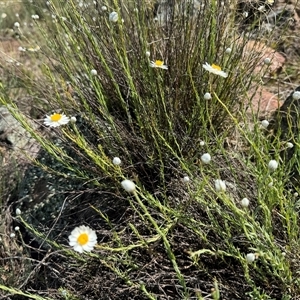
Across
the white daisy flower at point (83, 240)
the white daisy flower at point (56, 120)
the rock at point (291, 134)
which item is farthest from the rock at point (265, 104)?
the white daisy flower at point (83, 240)

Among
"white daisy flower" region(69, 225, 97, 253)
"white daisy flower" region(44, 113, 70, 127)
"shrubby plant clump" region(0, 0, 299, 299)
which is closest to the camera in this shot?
"white daisy flower" region(69, 225, 97, 253)

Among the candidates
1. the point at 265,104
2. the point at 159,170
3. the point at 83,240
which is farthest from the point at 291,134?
the point at 265,104

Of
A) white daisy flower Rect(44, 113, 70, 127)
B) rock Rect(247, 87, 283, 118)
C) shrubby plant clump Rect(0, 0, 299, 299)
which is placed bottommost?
rock Rect(247, 87, 283, 118)

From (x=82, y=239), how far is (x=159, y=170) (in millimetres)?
606

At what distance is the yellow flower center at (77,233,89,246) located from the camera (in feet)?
4.01

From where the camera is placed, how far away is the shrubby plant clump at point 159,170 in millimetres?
1429

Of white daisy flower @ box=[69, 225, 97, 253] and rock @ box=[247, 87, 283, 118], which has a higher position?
white daisy flower @ box=[69, 225, 97, 253]

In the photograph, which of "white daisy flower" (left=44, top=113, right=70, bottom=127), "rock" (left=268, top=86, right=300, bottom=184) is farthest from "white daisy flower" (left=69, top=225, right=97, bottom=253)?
"rock" (left=268, top=86, right=300, bottom=184)

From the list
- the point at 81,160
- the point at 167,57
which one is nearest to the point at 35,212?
the point at 81,160

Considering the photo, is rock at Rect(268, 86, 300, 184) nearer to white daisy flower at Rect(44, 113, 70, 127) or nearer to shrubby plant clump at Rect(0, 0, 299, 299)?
shrubby plant clump at Rect(0, 0, 299, 299)

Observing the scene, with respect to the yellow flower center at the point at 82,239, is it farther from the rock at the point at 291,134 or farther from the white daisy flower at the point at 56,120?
the rock at the point at 291,134

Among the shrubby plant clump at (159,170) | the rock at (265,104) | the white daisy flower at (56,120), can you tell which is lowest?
the rock at (265,104)

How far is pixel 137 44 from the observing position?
2.07m

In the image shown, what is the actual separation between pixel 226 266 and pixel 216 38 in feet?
3.30
